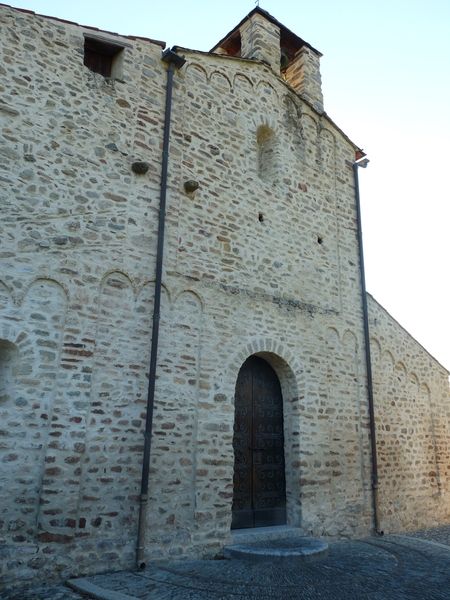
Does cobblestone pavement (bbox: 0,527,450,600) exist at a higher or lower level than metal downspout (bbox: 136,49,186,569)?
lower

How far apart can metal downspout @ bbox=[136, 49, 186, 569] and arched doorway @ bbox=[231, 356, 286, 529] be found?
1.74 metres

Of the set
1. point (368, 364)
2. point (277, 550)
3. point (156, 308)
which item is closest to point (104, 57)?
point (156, 308)

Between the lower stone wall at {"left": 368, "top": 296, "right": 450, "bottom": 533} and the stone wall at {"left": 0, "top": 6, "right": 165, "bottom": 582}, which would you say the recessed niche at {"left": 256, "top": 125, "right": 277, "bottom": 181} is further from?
the lower stone wall at {"left": 368, "top": 296, "right": 450, "bottom": 533}

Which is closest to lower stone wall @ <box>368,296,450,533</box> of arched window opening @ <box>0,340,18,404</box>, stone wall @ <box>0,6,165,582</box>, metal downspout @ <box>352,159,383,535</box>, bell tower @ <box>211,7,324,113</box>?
metal downspout @ <box>352,159,383,535</box>

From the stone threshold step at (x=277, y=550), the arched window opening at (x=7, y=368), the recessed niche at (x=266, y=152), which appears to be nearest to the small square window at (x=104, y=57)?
the recessed niche at (x=266, y=152)

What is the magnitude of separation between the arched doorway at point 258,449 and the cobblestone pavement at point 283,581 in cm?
111

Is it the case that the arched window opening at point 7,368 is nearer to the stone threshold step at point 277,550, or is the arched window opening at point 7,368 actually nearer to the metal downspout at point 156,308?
the metal downspout at point 156,308

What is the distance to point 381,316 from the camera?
9.75 m

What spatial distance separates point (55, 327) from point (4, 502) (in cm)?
191

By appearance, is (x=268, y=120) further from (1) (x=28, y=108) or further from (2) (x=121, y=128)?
(1) (x=28, y=108)

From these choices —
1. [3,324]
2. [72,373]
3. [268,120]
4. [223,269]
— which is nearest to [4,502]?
[72,373]

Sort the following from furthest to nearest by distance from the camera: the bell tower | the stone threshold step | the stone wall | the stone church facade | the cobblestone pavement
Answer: the bell tower < the stone threshold step < the stone church facade < the stone wall < the cobblestone pavement

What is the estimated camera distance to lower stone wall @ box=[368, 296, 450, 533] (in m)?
8.82

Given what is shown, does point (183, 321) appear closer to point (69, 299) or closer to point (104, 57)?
point (69, 299)
